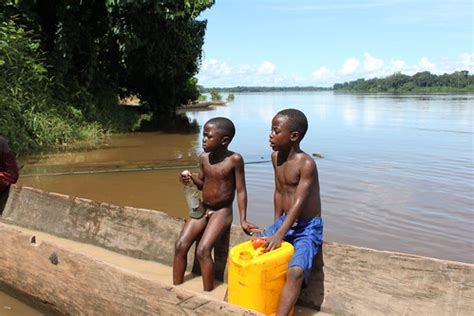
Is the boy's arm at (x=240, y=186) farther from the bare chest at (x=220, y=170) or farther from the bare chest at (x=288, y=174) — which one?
the bare chest at (x=288, y=174)

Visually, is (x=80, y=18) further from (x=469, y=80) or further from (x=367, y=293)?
(x=469, y=80)

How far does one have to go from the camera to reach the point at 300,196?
8.98 ft

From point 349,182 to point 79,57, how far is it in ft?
31.0

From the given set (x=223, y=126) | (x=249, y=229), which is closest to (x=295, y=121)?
(x=223, y=126)

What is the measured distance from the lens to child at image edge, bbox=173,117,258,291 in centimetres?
319

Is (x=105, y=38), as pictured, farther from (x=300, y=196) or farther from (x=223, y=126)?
(x=300, y=196)

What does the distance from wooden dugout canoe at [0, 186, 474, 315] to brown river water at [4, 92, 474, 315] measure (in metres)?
2.02

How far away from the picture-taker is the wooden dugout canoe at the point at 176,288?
247 centimetres

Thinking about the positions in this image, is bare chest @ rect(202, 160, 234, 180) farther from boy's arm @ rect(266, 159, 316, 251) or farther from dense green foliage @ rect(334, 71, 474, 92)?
dense green foliage @ rect(334, 71, 474, 92)

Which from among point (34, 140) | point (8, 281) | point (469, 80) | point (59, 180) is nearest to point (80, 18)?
point (34, 140)

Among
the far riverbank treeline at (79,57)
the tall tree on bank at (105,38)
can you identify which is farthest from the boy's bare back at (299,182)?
the tall tree on bank at (105,38)

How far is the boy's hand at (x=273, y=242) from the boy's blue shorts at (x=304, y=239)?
0.10 meters

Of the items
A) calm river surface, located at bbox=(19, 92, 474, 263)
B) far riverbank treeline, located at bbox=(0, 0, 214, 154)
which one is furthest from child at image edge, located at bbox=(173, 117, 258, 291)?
far riverbank treeline, located at bbox=(0, 0, 214, 154)

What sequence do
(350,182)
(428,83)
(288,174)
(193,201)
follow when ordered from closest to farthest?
(288,174), (193,201), (350,182), (428,83)
